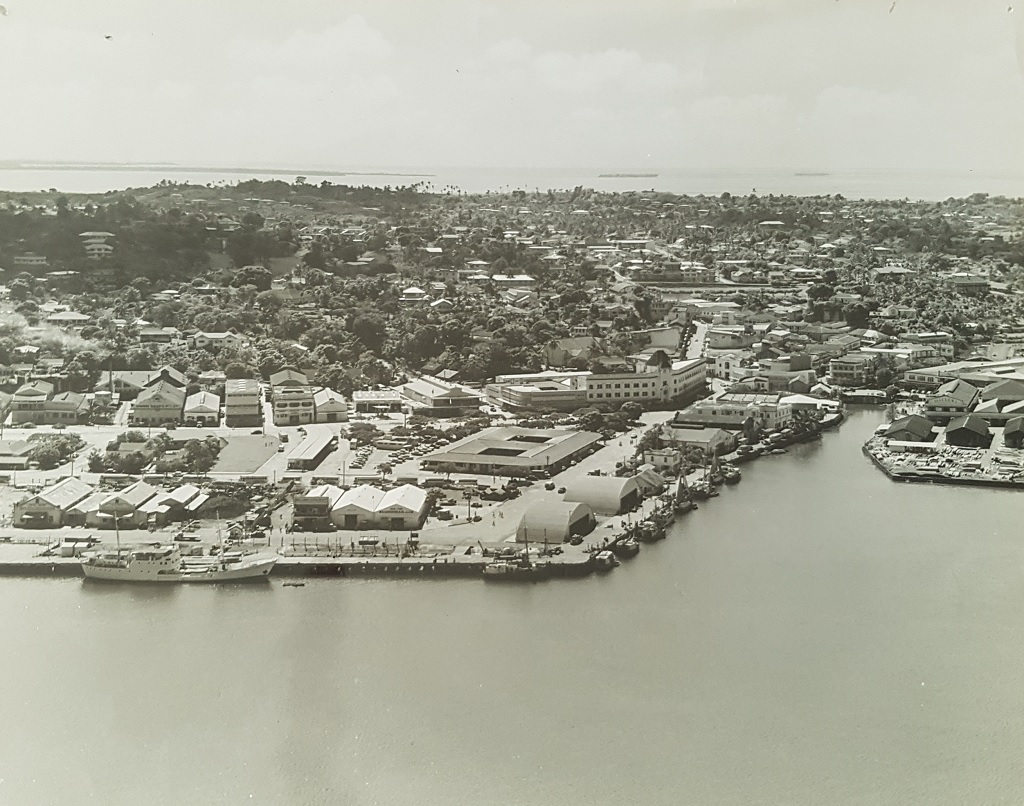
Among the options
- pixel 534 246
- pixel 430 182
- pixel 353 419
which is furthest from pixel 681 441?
pixel 534 246

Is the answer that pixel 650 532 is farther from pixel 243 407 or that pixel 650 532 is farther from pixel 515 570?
pixel 243 407

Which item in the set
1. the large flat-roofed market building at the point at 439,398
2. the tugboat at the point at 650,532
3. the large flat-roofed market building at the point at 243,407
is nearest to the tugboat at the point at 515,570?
the tugboat at the point at 650,532

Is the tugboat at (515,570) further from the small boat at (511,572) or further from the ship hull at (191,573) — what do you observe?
the ship hull at (191,573)

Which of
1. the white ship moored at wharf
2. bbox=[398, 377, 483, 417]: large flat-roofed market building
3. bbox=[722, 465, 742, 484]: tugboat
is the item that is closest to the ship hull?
the white ship moored at wharf

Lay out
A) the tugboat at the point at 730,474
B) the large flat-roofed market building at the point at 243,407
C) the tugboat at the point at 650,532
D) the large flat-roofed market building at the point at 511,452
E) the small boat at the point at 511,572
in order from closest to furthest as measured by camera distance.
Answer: the small boat at the point at 511,572 → the tugboat at the point at 650,532 → the large flat-roofed market building at the point at 511,452 → the large flat-roofed market building at the point at 243,407 → the tugboat at the point at 730,474

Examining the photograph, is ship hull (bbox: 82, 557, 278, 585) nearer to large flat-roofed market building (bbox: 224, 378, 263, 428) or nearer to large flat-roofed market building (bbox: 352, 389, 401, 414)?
large flat-roofed market building (bbox: 224, 378, 263, 428)
